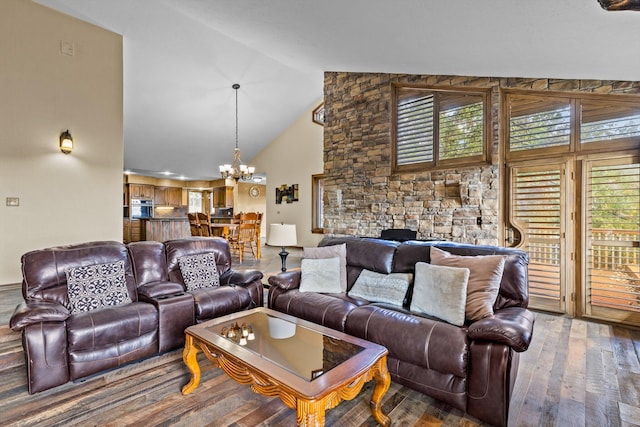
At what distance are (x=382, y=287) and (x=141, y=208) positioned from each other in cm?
1017

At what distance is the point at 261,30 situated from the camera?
3.87m

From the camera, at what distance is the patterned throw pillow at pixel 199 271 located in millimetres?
3070

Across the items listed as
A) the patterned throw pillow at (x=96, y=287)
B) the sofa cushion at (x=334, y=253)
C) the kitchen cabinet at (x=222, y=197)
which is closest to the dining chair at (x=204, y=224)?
the patterned throw pillow at (x=96, y=287)

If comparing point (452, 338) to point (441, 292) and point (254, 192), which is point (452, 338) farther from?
point (254, 192)

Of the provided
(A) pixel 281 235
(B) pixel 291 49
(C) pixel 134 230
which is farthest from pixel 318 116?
(C) pixel 134 230

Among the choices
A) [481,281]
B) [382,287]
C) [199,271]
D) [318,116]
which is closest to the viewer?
[481,281]

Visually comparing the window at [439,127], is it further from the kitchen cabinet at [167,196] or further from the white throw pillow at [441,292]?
the kitchen cabinet at [167,196]

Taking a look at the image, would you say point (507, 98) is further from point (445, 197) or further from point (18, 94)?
point (18, 94)

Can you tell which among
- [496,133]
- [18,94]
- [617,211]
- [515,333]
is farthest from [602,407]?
[18,94]

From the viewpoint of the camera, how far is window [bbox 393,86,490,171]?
163 inches

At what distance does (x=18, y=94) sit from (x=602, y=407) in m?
6.79

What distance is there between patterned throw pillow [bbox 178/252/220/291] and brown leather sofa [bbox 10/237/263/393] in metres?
0.07

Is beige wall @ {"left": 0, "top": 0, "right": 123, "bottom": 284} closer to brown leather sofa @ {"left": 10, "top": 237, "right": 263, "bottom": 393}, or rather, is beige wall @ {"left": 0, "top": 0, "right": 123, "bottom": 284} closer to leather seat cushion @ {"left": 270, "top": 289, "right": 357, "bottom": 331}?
brown leather sofa @ {"left": 10, "top": 237, "right": 263, "bottom": 393}

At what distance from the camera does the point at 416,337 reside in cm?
198
